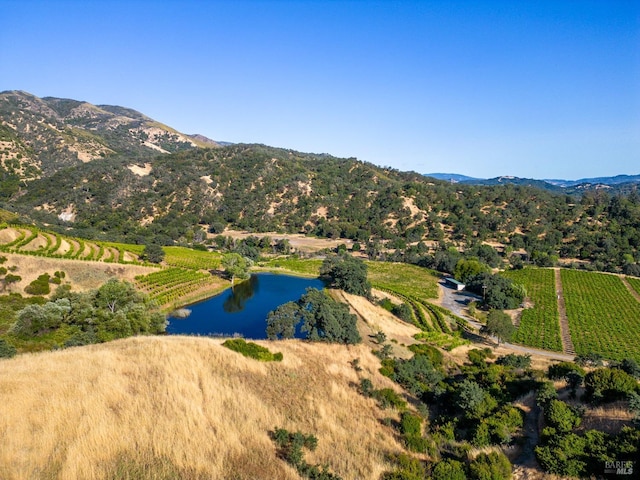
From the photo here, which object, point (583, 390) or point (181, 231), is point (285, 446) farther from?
point (181, 231)

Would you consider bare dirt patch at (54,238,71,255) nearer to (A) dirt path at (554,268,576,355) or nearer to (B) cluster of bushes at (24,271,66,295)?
(B) cluster of bushes at (24,271,66,295)

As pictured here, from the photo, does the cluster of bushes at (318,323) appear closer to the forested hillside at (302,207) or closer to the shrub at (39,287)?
the shrub at (39,287)

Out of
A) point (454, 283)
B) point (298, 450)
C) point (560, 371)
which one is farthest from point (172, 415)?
point (454, 283)

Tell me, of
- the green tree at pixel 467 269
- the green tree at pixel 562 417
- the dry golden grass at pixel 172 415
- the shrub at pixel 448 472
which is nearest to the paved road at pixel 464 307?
the green tree at pixel 467 269

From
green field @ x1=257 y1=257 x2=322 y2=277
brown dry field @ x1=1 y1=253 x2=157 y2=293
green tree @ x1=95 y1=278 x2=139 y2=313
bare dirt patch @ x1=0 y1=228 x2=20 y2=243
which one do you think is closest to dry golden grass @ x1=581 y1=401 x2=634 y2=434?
green tree @ x1=95 y1=278 x2=139 y2=313

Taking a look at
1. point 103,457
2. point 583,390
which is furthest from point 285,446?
point 583,390
